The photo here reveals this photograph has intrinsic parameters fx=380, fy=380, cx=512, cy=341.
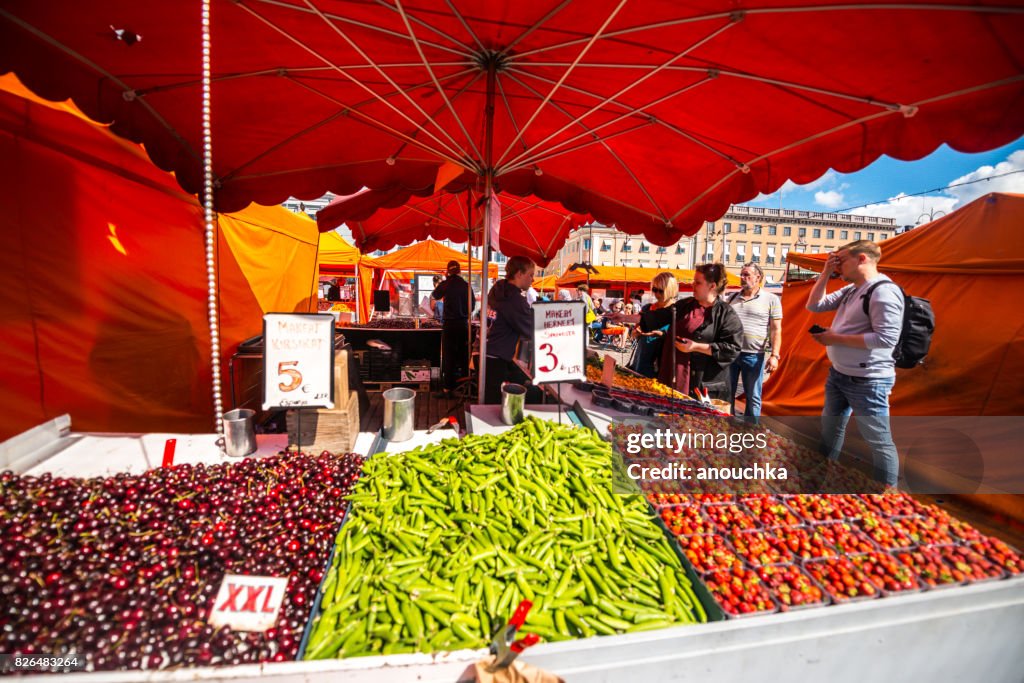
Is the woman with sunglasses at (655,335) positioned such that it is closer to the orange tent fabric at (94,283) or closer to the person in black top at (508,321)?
the person in black top at (508,321)

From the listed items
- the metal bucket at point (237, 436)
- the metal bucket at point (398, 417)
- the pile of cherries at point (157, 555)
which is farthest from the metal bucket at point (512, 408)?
the metal bucket at point (237, 436)

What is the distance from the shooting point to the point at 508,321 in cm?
383

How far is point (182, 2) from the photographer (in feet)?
6.83

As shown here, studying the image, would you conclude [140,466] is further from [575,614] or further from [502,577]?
[575,614]

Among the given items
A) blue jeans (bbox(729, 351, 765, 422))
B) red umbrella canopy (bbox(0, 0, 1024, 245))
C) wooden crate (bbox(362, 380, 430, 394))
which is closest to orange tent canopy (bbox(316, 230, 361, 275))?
wooden crate (bbox(362, 380, 430, 394))

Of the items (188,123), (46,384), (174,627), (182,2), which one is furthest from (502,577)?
(46,384)

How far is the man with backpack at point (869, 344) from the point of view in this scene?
283cm

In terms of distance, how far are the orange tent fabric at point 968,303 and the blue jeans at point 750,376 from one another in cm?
200

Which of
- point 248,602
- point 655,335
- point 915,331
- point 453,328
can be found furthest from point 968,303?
point 248,602

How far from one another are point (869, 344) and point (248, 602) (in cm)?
399

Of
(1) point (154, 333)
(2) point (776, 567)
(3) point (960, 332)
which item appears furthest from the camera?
(3) point (960, 332)

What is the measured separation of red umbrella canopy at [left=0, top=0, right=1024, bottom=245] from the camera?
75.2 inches

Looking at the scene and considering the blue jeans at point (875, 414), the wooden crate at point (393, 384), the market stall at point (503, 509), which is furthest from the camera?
the wooden crate at point (393, 384)

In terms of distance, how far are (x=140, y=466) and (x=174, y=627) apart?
1.22 m
